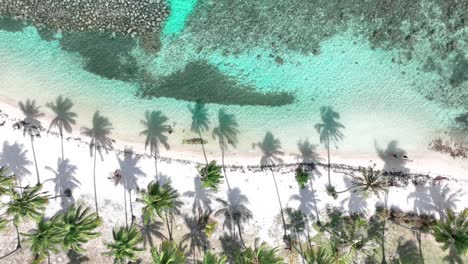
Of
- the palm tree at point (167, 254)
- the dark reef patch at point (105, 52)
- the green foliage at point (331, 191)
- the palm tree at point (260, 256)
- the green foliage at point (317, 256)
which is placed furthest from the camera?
the dark reef patch at point (105, 52)

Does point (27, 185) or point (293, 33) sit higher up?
point (293, 33)

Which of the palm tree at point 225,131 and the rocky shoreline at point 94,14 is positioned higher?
the rocky shoreline at point 94,14

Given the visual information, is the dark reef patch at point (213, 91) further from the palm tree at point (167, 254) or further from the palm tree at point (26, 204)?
the palm tree at point (167, 254)

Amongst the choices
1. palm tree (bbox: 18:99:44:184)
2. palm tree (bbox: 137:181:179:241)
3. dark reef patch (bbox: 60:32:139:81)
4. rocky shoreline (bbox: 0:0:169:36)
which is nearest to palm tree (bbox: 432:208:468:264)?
palm tree (bbox: 137:181:179:241)

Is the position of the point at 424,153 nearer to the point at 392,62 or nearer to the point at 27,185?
the point at 392,62

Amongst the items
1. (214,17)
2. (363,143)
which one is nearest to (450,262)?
(363,143)

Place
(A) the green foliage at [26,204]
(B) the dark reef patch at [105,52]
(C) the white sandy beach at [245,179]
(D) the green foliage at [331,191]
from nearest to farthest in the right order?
(A) the green foliage at [26,204], (D) the green foliage at [331,191], (C) the white sandy beach at [245,179], (B) the dark reef patch at [105,52]

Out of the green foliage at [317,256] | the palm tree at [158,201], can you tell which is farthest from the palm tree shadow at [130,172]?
the green foliage at [317,256]
